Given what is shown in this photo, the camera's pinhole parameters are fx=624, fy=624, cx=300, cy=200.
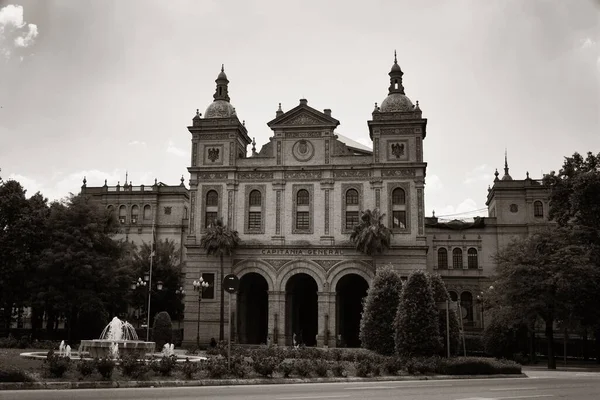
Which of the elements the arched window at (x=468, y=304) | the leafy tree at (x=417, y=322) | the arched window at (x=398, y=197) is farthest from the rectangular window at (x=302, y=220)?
the leafy tree at (x=417, y=322)

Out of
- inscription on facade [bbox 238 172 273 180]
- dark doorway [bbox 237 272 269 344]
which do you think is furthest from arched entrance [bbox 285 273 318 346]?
inscription on facade [bbox 238 172 273 180]

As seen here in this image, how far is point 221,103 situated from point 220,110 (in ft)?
3.06

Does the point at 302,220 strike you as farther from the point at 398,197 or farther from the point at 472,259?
the point at 472,259

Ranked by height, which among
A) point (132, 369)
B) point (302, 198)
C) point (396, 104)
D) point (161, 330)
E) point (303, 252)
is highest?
point (396, 104)

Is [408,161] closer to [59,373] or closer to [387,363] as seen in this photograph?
[387,363]

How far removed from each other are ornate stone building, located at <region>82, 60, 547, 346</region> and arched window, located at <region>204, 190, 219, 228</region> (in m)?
0.09

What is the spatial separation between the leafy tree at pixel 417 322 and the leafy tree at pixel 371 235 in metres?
18.4

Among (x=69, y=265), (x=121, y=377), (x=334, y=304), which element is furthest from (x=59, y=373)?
(x=334, y=304)

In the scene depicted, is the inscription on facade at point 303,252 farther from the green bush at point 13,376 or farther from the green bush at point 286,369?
the green bush at point 13,376

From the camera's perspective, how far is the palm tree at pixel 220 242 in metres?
→ 50.5

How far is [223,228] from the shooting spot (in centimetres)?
5153

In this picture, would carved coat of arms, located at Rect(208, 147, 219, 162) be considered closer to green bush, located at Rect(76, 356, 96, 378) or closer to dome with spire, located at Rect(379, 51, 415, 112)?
dome with spire, located at Rect(379, 51, 415, 112)

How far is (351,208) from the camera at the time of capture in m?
52.2

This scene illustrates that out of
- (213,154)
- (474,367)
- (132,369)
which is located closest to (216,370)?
(132,369)
